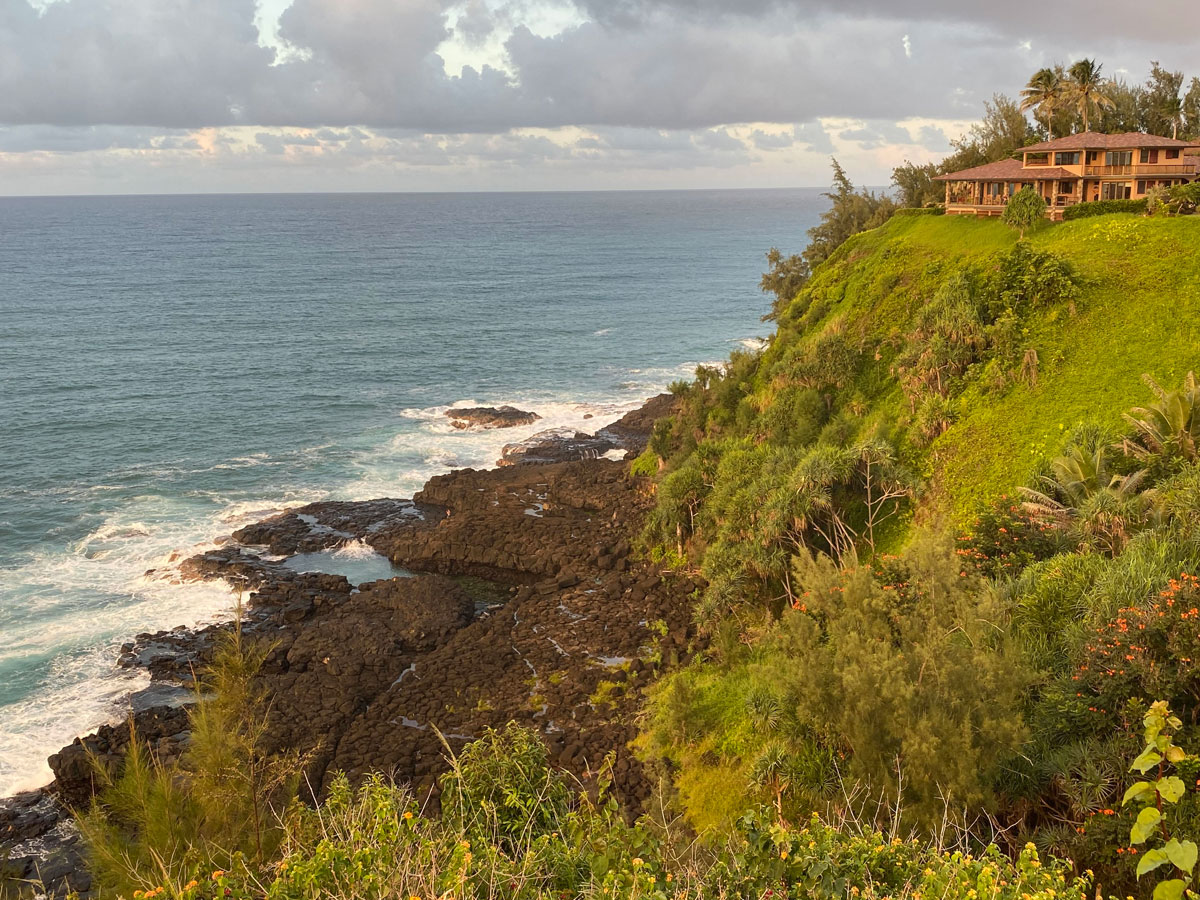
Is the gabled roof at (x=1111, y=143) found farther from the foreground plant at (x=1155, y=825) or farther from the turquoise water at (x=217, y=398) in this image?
A: the foreground plant at (x=1155, y=825)

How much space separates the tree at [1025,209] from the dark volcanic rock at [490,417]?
36.8 meters

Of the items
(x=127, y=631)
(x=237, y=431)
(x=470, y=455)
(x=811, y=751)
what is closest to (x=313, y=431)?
(x=237, y=431)

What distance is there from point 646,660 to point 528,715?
528cm

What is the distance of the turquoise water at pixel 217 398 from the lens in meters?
40.4

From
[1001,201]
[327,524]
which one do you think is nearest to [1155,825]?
[327,524]

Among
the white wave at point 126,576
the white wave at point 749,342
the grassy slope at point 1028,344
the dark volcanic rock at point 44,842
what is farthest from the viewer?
the white wave at point 749,342

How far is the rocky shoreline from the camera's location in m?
29.2

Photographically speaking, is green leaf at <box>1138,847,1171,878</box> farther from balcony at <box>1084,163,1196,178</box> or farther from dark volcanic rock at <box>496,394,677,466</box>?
balcony at <box>1084,163,1196,178</box>

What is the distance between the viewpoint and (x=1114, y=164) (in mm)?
51969

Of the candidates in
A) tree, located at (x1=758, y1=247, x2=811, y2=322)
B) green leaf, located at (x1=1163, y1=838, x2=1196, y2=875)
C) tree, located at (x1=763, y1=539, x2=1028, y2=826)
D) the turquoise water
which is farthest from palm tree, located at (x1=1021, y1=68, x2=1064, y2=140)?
green leaf, located at (x1=1163, y1=838, x2=1196, y2=875)

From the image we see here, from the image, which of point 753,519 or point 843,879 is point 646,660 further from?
point 843,879

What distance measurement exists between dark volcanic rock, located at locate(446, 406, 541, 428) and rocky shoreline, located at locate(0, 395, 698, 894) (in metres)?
15.5

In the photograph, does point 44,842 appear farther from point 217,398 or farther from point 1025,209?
point 217,398

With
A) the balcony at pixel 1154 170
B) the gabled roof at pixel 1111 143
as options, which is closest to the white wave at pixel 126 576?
the gabled roof at pixel 1111 143
